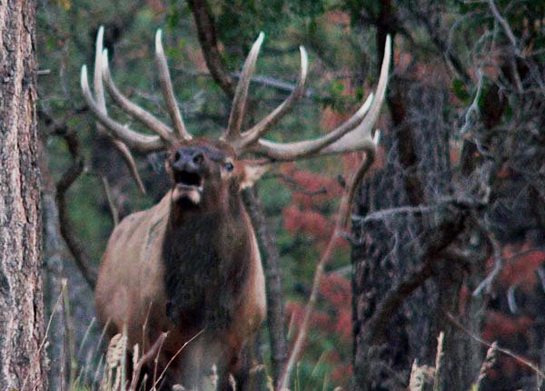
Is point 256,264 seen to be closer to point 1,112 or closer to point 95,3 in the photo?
point 1,112

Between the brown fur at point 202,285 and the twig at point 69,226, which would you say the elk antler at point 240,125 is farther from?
the twig at point 69,226

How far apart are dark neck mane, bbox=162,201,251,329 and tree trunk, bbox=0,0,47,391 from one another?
8.80ft

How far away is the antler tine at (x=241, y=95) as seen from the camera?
6602mm

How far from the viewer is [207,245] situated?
6.79 metres

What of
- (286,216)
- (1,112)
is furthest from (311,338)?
(1,112)

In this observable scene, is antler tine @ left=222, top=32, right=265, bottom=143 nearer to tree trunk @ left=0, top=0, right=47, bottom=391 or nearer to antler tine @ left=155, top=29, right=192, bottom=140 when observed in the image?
antler tine @ left=155, top=29, right=192, bottom=140

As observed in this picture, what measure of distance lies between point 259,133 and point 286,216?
20.1 feet

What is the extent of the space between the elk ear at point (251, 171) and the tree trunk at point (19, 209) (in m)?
2.96

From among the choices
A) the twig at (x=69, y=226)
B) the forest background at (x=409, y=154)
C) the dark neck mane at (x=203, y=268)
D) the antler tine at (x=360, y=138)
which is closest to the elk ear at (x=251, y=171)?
the dark neck mane at (x=203, y=268)

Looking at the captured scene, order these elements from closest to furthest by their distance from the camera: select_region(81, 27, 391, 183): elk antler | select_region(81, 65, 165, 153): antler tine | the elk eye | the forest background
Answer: the elk eye < select_region(81, 27, 391, 183): elk antler < select_region(81, 65, 165, 153): antler tine < the forest background

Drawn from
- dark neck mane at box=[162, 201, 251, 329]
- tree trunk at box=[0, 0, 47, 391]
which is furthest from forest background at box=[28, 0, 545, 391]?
tree trunk at box=[0, 0, 47, 391]

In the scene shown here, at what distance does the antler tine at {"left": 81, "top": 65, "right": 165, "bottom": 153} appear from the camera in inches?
273

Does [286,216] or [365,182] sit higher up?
[365,182]

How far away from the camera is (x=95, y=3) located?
12578 mm
